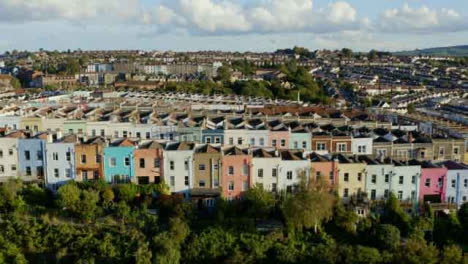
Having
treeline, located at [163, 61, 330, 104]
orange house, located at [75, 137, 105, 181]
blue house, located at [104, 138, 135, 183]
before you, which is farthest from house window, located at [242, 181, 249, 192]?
treeline, located at [163, 61, 330, 104]

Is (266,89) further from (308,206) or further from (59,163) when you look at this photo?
(308,206)

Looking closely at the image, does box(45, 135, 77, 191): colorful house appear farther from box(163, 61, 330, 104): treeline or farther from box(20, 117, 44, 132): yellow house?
box(163, 61, 330, 104): treeline

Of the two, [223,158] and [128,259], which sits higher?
[223,158]

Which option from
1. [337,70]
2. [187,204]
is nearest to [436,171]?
[187,204]

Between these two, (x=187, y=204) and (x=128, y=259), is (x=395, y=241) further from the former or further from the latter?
(x=128, y=259)

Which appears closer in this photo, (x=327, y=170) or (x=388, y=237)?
(x=388, y=237)

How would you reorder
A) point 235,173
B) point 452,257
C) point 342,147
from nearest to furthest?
point 452,257 → point 235,173 → point 342,147

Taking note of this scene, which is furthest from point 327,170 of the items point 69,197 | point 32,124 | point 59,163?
point 32,124

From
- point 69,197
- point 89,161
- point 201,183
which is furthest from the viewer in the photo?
point 89,161
